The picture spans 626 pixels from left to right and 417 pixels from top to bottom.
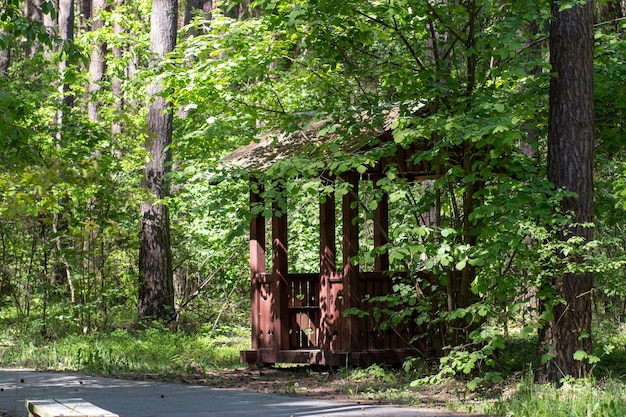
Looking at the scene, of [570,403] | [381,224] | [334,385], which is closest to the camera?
[570,403]

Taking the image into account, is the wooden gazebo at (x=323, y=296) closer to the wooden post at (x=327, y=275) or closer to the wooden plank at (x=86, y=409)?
the wooden post at (x=327, y=275)

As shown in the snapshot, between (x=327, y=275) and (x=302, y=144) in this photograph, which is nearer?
(x=302, y=144)

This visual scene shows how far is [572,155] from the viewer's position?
1083 cm

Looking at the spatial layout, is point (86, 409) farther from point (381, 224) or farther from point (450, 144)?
point (381, 224)

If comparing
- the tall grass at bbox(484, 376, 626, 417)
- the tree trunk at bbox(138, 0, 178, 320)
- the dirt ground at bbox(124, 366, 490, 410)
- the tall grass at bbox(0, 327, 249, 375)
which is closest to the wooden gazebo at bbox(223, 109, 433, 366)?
the dirt ground at bbox(124, 366, 490, 410)

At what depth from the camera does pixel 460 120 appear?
33.4ft

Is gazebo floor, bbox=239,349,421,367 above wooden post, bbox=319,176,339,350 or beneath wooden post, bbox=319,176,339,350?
beneath

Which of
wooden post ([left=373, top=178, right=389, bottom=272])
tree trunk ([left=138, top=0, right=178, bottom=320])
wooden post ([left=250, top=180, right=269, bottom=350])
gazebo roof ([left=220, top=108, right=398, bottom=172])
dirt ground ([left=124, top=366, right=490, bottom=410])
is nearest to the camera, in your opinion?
dirt ground ([left=124, top=366, right=490, bottom=410])

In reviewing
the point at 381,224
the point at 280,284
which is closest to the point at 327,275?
the point at 280,284

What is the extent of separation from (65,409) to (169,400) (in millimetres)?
3390

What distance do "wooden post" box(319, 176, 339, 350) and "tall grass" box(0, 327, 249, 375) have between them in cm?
193

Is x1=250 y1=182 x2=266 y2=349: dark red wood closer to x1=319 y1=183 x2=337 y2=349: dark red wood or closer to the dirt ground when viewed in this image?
the dirt ground

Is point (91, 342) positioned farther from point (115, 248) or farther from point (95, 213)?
point (115, 248)

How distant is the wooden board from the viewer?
6059 millimetres
